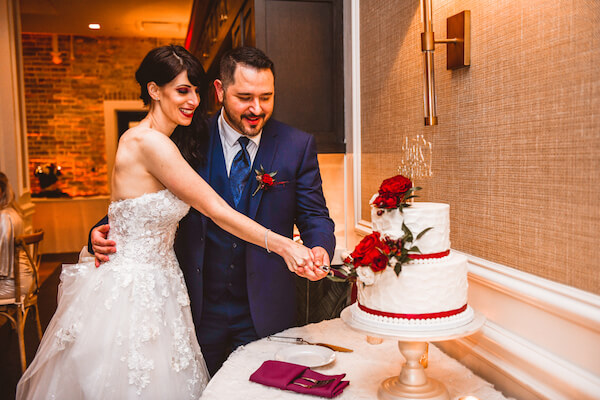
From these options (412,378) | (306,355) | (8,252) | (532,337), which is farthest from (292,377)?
(8,252)

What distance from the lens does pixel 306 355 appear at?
1.65 meters

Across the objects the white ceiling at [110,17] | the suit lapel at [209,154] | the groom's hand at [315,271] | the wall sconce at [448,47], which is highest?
the white ceiling at [110,17]

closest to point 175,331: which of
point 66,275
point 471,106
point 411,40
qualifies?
point 66,275

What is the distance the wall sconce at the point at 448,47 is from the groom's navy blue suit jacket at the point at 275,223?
0.76 meters

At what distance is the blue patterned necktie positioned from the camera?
7.20 ft

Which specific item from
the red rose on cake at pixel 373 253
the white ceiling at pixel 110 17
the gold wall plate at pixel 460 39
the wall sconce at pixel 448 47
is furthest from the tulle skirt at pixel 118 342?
the white ceiling at pixel 110 17

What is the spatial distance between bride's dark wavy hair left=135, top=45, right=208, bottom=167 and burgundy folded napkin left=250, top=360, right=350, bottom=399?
3.34ft

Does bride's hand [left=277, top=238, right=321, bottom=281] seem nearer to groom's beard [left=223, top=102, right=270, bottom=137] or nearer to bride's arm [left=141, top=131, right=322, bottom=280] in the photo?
bride's arm [left=141, top=131, right=322, bottom=280]

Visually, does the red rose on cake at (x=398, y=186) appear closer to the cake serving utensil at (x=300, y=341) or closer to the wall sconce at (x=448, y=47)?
the wall sconce at (x=448, y=47)

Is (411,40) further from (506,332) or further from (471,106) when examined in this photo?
(506,332)

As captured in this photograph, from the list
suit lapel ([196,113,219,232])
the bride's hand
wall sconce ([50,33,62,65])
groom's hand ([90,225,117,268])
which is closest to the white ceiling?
wall sconce ([50,33,62,65])

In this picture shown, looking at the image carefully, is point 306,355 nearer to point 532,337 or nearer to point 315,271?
point 315,271

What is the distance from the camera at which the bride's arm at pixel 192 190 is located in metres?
1.83

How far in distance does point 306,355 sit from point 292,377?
0.22 m
